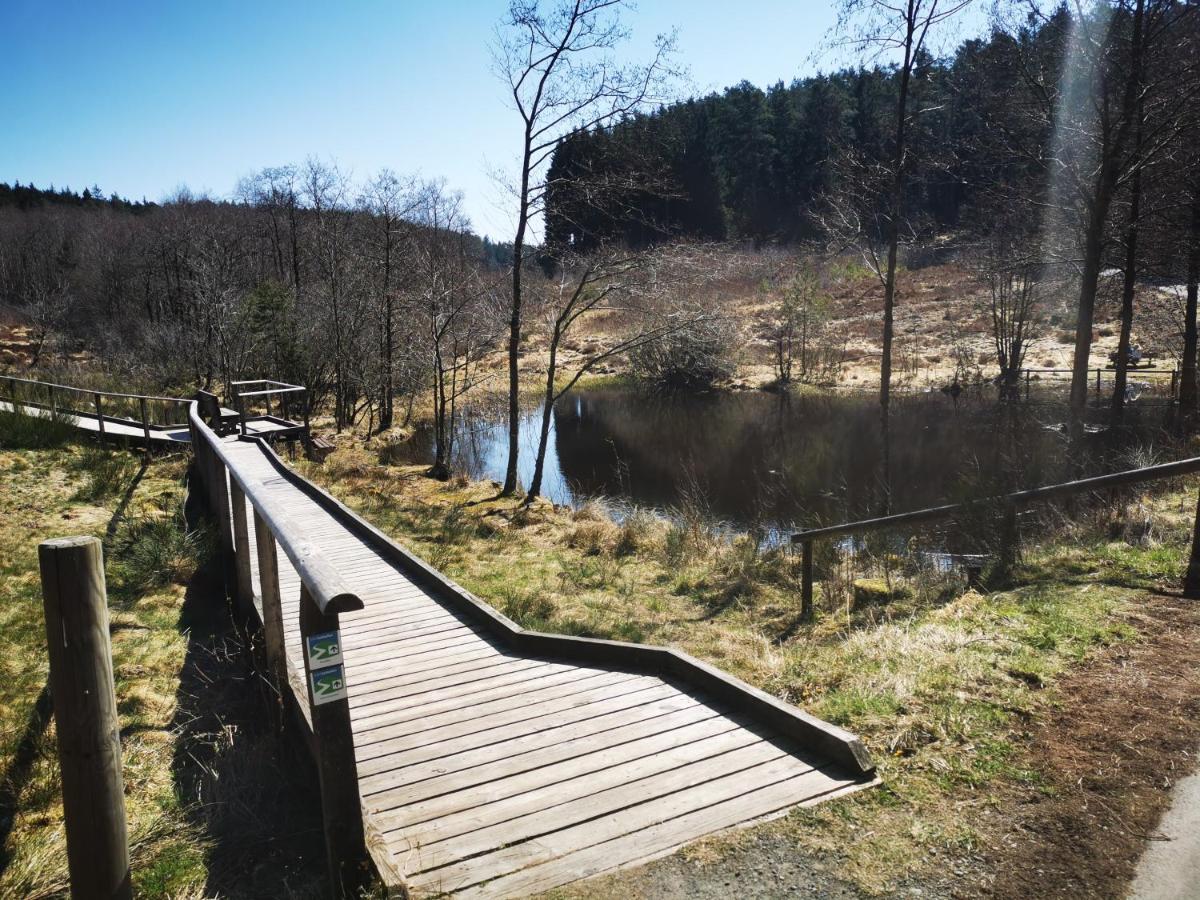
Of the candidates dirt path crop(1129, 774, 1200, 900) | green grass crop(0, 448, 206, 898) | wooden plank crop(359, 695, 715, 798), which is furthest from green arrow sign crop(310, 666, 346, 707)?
dirt path crop(1129, 774, 1200, 900)

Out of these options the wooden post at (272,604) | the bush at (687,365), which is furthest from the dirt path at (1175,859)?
the bush at (687,365)

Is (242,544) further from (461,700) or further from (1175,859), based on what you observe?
(1175,859)

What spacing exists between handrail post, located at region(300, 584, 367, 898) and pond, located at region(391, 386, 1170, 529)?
28.8 ft

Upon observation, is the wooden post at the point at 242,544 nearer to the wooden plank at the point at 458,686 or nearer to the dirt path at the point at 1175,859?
the wooden plank at the point at 458,686

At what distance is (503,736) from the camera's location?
4.30 m

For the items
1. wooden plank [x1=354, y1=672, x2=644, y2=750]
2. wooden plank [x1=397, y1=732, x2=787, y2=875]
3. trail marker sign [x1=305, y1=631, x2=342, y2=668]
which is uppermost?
trail marker sign [x1=305, y1=631, x2=342, y2=668]

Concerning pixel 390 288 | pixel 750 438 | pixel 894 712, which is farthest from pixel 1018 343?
pixel 894 712

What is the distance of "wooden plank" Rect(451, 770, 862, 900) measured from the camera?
3045mm

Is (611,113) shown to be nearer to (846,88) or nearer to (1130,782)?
(1130,782)

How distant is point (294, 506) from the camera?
10.9 meters

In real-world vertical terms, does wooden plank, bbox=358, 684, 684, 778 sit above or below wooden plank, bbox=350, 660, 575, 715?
above

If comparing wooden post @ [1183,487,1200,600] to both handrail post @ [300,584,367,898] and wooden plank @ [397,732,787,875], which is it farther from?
handrail post @ [300,584,367,898]

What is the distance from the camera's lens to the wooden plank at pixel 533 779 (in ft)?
11.7

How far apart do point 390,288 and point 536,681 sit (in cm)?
2305
